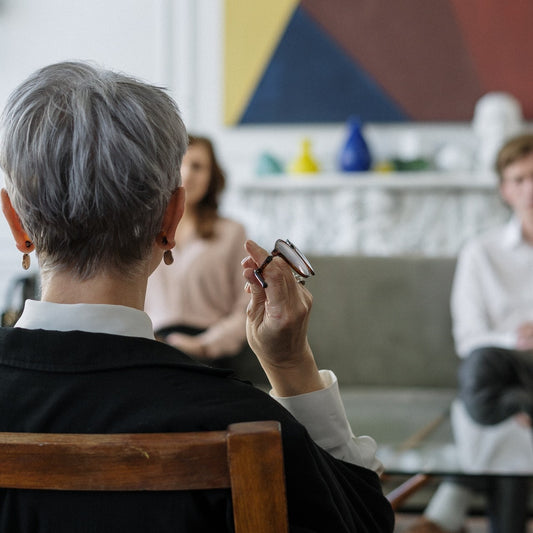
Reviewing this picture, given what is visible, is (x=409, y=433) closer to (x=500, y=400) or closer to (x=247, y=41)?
(x=500, y=400)

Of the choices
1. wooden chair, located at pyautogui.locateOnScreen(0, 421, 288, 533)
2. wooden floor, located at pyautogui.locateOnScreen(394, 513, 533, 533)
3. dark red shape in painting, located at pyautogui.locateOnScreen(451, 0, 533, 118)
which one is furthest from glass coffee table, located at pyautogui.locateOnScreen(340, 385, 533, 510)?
dark red shape in painting, located at pyautogui.locateOnScreen(451, 0, 533, 118)

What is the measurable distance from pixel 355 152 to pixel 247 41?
2.53 feet

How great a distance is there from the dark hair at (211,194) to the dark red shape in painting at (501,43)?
1493 millimetres

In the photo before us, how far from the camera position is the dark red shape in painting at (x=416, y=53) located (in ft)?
11.9

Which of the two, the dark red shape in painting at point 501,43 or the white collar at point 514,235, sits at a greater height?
the dark red shape in painting at point 501,43

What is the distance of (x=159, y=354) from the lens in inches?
29.5

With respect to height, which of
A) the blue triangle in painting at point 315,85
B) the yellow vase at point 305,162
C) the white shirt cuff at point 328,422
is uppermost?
the blue triangle in painting at point 315,85

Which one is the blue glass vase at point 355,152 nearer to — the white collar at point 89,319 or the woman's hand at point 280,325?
the woman's hand at point 280,325

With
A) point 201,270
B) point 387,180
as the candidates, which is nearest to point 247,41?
point 387,180

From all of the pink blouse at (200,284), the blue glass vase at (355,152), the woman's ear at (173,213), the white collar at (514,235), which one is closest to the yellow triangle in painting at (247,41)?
the blue glass vase at (355,152)

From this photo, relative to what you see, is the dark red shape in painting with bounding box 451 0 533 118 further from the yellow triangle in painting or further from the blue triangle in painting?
the yellow triangle in painting

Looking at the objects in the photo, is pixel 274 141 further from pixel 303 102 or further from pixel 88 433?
pixel 88 433

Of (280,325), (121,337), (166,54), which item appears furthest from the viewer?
(166,54)

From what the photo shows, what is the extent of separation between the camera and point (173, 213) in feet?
2.86
